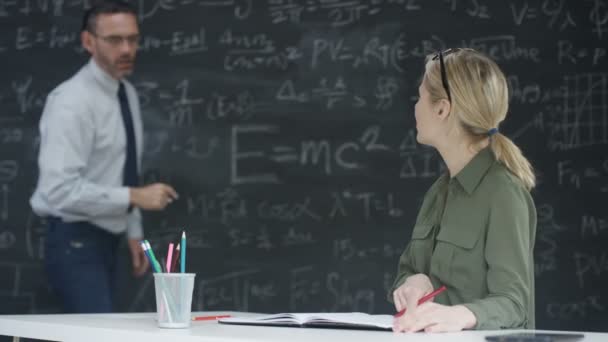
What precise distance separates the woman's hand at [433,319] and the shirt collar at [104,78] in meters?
2.28

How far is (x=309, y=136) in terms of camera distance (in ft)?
14.8

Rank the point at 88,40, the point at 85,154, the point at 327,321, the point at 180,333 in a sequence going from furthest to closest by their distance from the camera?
the point at 88,40 < the point at 85,154 < the point at 327,321 < the point at 180,333

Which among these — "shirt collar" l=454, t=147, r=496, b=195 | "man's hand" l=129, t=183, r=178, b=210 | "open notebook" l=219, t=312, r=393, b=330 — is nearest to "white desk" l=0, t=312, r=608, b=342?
"open notebook" l=219, t=312, r=393, b=330

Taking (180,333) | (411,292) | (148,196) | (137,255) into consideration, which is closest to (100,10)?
(148,196)

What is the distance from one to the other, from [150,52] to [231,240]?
0.94m

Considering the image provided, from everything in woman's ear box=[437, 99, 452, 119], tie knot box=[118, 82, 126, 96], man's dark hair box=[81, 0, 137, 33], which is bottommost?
woman's ear box=[437, 99, 452, 119]

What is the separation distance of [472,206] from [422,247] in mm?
200

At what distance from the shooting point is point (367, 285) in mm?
4410

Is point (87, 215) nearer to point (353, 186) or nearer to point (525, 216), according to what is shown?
point (353, 186)

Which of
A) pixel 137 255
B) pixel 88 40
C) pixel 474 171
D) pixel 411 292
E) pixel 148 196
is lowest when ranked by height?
pixel 137 255

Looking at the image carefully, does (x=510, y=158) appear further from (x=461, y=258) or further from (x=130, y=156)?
(x=130, y=156)

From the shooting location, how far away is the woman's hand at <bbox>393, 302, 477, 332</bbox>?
182cm

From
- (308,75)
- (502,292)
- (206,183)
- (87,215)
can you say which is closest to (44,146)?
(87,215)

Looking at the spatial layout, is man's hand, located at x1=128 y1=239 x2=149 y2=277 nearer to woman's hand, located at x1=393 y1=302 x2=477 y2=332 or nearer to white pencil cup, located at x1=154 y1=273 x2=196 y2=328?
white pencil cup, located at x1=154 y1=273 x2=196 y2=328
